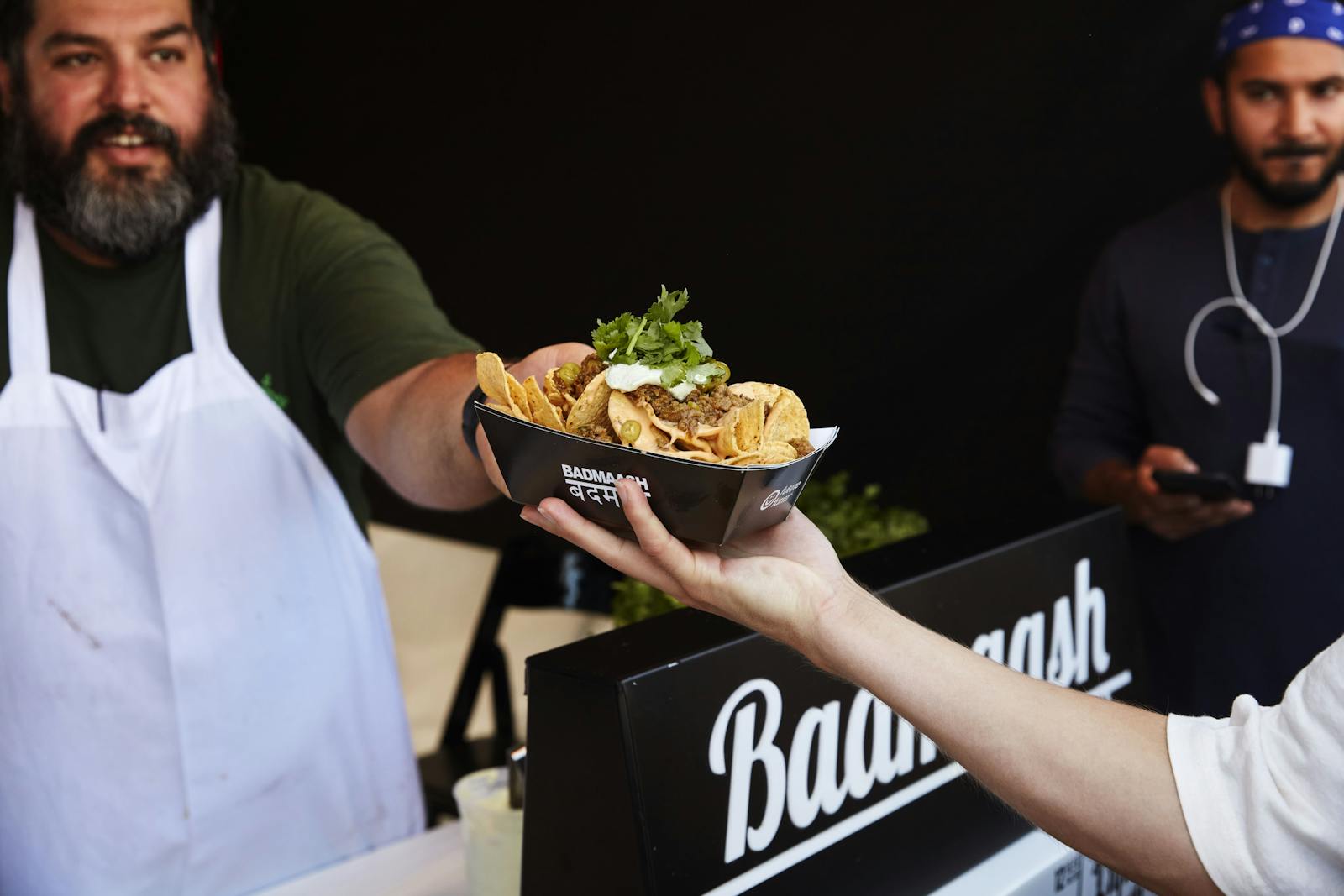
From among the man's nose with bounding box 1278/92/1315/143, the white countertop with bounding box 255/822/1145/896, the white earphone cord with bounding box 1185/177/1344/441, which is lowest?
the white countertop with bounding box 255/822/1145/896

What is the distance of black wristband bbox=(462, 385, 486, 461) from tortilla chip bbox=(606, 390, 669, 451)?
353 mm

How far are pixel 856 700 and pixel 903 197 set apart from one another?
1.54 m

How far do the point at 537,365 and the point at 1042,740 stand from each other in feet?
2.13

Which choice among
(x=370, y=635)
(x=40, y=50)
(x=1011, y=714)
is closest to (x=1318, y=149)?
(x=1011, y=714)

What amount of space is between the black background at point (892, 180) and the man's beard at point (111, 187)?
859 mm

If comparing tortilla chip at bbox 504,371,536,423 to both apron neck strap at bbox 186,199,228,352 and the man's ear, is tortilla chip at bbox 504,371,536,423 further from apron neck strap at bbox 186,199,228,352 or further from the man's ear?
the man's ear

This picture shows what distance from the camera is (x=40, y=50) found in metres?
1.75

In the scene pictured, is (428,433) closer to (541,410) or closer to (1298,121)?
(541,410)

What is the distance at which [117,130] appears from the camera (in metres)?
1.75

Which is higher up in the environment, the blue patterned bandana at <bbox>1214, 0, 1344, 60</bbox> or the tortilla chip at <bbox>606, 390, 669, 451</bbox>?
the blue patterned bandana at <bbox>1214, 0, 1344, 60</bbox>

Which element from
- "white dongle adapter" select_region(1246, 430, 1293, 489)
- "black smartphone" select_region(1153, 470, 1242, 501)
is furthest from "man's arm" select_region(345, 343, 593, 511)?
"white dongle adapter" select_region(1246, 430, 1293, 489)

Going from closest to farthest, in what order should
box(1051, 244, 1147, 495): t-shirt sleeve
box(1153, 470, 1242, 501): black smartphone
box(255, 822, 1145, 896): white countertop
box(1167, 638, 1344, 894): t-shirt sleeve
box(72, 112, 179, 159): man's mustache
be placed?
box(1167, 638, 1344, 894): t-shirt sleeve < box(255, 822, 1145, 896): white countertop < box(72, 112, 179, 159): man's mustache < box(1153, 470, 1242, 501): black smartphone < box(1051, 244, 1147, 495): t-shirt sleeve

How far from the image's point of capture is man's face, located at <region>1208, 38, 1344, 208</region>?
2162mm

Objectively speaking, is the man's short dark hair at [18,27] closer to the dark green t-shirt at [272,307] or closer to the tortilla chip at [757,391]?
the dark green t-shirt at [272,307]
